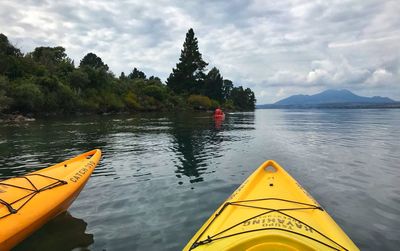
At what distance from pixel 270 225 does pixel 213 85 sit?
390ft

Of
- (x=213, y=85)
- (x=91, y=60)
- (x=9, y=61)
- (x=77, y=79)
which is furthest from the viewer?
(x=213, y=85)

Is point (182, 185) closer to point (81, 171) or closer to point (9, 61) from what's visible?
point (81, 171)

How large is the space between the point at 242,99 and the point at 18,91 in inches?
4778

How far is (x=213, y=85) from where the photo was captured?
403 feet

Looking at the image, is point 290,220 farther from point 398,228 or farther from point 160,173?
point 160,173

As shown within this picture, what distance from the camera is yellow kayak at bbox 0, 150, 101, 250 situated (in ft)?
20.1

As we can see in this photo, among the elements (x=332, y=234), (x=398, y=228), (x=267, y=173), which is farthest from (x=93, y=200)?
(x=398, y=228)

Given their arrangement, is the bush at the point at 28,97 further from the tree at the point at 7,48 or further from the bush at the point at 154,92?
the bush at the point at 154,92

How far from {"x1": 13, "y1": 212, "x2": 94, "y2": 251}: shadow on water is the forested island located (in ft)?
139

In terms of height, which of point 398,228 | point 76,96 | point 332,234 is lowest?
point 398,228

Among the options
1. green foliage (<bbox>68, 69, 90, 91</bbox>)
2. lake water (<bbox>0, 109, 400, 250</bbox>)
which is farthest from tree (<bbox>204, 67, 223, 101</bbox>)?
lake water (<bbox>0, 109, 400, 250</bbox>)

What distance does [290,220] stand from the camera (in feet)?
19.2

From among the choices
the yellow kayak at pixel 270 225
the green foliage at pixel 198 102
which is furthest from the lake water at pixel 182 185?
the green foliage at pixel 198 102

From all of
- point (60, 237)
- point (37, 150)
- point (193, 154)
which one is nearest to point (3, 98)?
point (37, 150)
